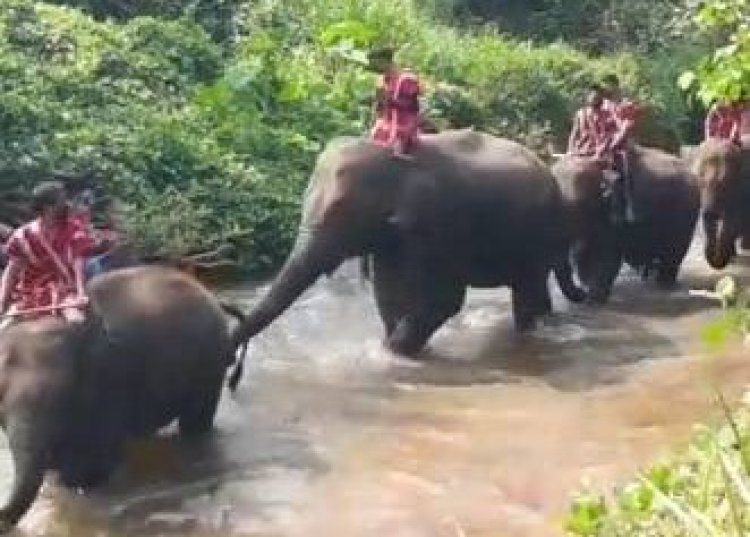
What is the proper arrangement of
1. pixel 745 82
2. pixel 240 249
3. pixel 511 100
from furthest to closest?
pixel 511 100
pixel 240 249
pixel 745 82

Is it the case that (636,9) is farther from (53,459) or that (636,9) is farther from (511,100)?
(53,459)

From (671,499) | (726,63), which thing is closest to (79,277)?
(726,63)

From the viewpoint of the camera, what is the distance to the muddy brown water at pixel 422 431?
8.84 metres

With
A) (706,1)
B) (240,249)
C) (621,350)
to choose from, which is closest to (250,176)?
(240,249)

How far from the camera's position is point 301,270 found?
37.0 feet

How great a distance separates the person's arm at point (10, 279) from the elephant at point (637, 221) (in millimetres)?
5631

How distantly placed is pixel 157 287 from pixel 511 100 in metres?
10.8

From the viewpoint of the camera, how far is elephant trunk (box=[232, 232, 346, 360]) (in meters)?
11.1

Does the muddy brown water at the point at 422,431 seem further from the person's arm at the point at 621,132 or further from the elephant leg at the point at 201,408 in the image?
the person's arm at the point at 621,132

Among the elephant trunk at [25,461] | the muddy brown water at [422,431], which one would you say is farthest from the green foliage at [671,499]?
the elephant trunk at [25,461]

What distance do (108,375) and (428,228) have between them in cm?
316

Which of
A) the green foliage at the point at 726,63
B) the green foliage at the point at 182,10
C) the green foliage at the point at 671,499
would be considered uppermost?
the green foliage at the point at 726,63

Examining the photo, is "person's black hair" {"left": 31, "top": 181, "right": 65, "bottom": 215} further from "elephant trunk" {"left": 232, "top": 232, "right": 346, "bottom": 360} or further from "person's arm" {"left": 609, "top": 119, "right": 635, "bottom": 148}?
"person's arm" {"left": 609, "top": 119, "right": 635, "bottom": 148}

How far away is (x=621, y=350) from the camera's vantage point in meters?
12.4
